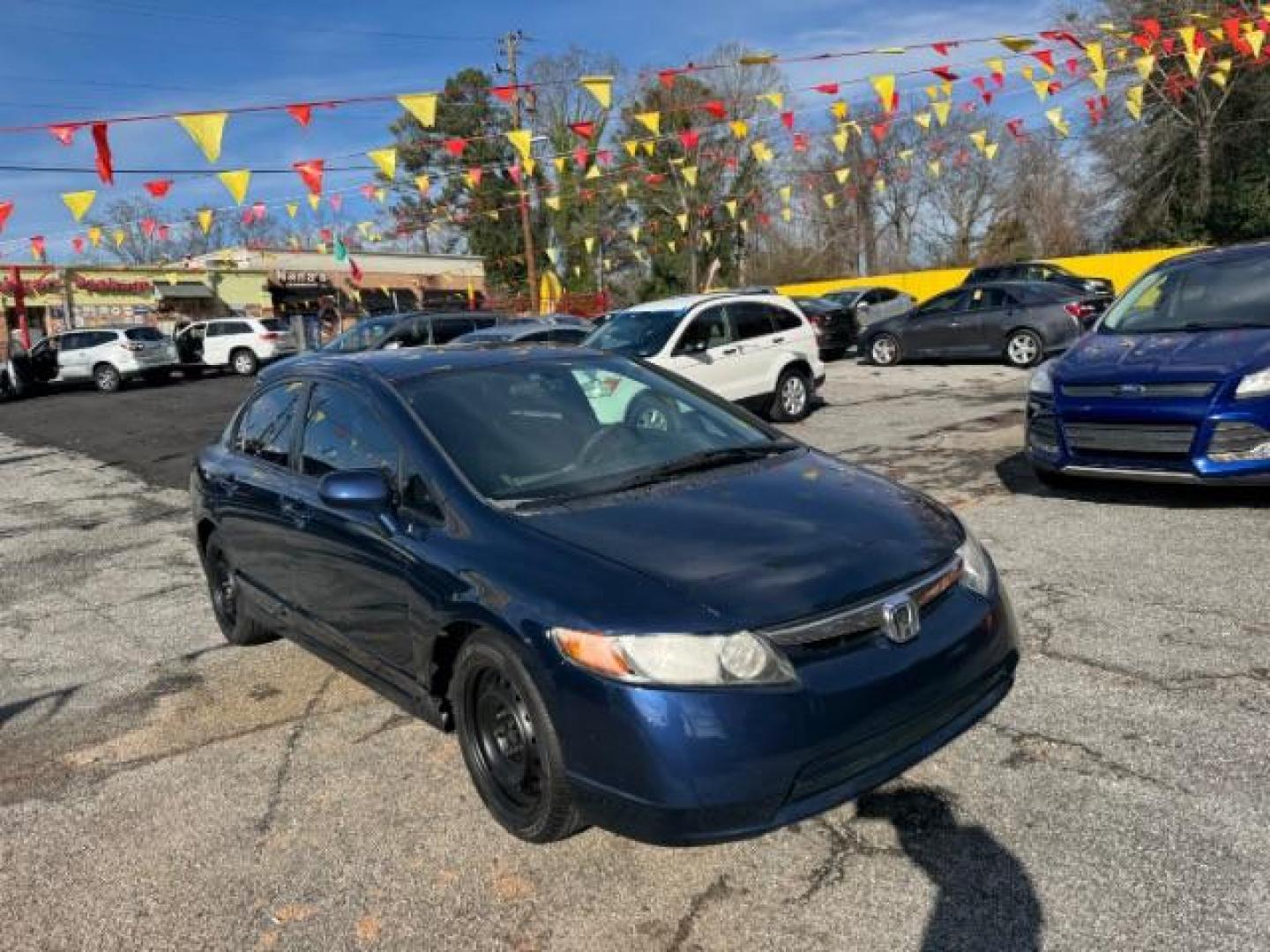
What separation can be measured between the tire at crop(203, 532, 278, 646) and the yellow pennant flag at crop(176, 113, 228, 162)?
700cm

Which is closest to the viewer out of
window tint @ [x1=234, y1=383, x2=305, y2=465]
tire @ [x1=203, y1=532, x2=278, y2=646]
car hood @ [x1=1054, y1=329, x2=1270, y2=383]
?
window tint @ [x1=234, y1=383, x2=305, y2=465]

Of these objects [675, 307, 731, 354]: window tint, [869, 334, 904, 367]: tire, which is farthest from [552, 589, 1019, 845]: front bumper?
[869, 334, 904, 367]: tire

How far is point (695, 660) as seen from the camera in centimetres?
246

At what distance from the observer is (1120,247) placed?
3672cm

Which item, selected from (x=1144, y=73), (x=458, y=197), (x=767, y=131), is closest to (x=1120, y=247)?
(x=767, y=131)

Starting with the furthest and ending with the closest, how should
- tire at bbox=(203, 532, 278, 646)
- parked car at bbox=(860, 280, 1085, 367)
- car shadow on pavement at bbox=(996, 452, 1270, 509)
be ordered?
parked car at bbox=(860, 280, 1085, 367) < car shadow on pavement at bbox=(996, 452, 1270, 509) < tire at bbox=(203, 532, 278, 646)

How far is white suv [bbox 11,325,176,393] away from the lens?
24797 mm

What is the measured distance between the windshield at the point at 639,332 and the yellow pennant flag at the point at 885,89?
17.1ft

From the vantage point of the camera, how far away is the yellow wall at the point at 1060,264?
27.3m

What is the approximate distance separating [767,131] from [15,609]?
32.9 meters

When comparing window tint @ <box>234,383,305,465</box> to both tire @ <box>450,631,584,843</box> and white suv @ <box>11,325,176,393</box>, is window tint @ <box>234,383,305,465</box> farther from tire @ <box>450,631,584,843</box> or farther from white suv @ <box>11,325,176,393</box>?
white suv @ <box>11,325,176,393</box>

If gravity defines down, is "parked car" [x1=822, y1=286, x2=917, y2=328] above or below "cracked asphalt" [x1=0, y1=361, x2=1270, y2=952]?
above

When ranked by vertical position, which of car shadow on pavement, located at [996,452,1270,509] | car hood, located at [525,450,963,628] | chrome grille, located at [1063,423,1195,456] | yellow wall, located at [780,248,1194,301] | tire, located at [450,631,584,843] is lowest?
car shadow on pavement, located at [996,452,1270,509]

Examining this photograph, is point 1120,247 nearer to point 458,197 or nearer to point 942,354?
point 942,354
